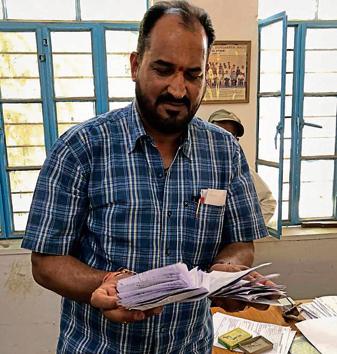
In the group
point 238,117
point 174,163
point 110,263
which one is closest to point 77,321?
point 110,263

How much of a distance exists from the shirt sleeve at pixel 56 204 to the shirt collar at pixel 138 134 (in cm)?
15

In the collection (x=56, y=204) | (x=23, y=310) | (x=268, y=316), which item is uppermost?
(x=56, y=204)

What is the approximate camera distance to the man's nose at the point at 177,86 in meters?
0.92

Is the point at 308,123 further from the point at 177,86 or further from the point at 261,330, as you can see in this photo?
the point at 177,86

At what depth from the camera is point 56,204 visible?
0.88 metres

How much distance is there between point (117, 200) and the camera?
0.90m

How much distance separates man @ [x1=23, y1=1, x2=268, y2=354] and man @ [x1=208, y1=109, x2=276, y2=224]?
1.40 meters

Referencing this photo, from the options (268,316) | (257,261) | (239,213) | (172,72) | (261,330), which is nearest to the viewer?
(172,72)

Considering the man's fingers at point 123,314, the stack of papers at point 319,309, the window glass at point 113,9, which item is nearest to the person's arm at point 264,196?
the stack of papers at point 319,309

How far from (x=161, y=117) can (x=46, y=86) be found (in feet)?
5.71

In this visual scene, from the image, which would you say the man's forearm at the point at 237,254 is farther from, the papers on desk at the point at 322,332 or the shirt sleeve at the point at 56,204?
the papers on desk at the point at 322,332

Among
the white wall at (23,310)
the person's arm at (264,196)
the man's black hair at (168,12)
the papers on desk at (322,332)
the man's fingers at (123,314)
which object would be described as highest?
the man's black hair at (168,12)

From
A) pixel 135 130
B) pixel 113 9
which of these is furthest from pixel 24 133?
pixel 135 130

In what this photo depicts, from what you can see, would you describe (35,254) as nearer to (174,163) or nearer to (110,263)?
Result: (110,263)
